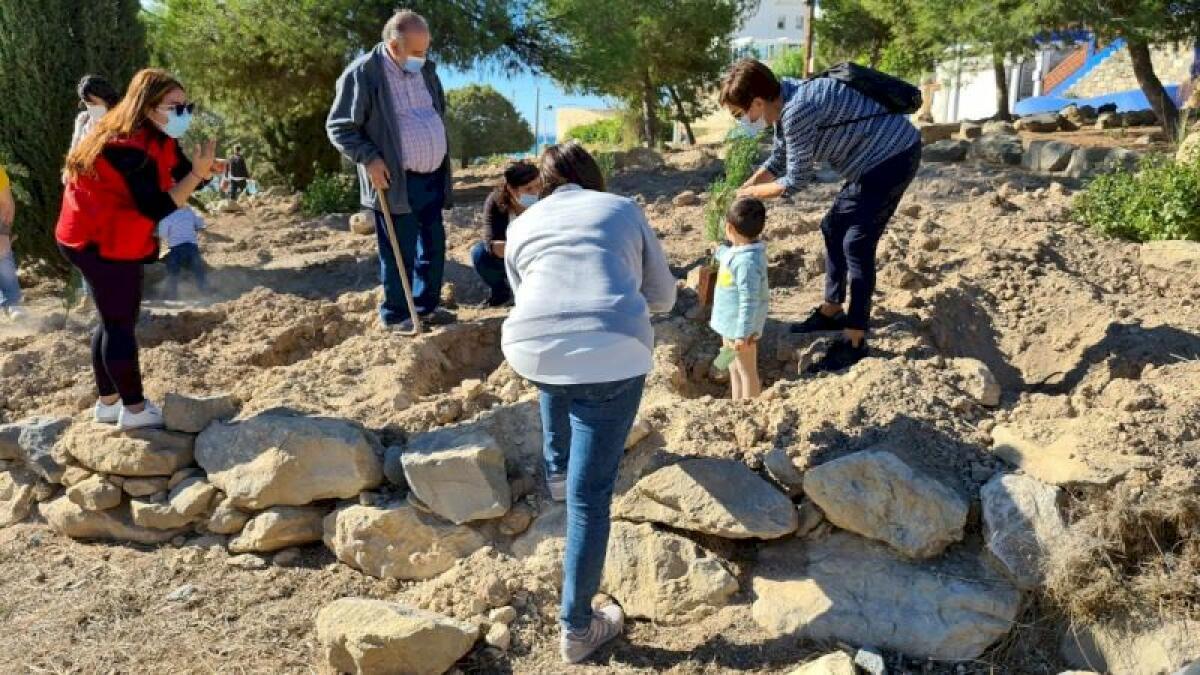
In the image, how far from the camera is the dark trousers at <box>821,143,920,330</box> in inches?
164

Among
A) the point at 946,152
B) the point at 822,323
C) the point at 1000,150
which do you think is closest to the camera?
the point at 822,323

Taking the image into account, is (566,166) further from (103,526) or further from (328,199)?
(328,199)

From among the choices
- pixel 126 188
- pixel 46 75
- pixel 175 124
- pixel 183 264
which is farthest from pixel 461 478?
pixel 46 75

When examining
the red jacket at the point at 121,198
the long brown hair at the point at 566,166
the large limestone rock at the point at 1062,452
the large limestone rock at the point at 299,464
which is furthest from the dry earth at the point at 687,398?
the long brown hair at the point at 566,166

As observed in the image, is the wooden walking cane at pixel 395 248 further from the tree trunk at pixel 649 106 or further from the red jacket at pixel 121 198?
the tree trunk at pixel 649 106

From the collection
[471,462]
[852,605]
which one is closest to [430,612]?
[471,462]

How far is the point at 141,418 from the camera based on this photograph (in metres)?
4.39

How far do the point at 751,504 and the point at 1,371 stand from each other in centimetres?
440

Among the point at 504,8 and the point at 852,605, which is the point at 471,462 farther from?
the point at 504,8

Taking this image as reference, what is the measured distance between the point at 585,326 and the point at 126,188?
88.1 inches

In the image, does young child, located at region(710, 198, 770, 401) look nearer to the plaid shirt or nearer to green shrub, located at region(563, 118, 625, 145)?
the plaid shirt

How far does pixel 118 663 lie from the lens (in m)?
3.55

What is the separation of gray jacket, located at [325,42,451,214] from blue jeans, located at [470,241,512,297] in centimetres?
82

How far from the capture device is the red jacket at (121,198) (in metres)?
3.86
